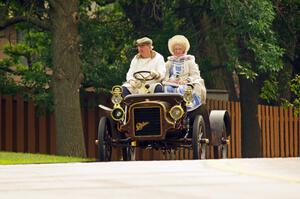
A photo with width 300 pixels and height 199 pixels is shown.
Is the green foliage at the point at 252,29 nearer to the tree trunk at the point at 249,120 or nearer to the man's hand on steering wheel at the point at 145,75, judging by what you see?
the tree trunk at the point at 249,120

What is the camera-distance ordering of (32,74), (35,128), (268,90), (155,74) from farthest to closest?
(268,90) → (35,128) → (32,74) → (155,74)

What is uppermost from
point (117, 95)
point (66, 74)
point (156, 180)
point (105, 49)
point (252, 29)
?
point (252, 29)

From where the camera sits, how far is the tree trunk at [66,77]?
23328 millimetres

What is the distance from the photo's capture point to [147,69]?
17.2 metres

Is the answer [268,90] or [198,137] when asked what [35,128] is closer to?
[268,90]

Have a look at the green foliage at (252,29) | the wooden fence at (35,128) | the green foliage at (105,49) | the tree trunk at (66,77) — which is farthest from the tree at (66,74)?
the wooden fence at (35,128)

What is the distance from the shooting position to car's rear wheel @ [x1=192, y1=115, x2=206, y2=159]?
658 inches

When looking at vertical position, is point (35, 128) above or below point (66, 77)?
below

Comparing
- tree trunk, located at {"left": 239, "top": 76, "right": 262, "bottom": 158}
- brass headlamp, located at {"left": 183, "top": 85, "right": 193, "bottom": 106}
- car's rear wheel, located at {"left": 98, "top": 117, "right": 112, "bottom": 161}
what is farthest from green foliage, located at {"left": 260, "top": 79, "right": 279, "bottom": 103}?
brass headlamp, located at {"left": 183, "top": 85, "right": 193, "bottom": 106}

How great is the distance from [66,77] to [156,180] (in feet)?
48.1

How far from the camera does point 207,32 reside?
90.6ft

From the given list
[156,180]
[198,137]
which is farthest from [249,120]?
[156,180]

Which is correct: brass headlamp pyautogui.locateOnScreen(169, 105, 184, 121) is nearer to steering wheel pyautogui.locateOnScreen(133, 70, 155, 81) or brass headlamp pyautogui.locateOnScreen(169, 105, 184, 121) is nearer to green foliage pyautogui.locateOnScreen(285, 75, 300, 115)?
steering wheel pyautogui.locateOnScreen(133, 70, 155, 81)

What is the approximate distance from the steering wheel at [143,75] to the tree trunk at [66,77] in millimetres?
6332
